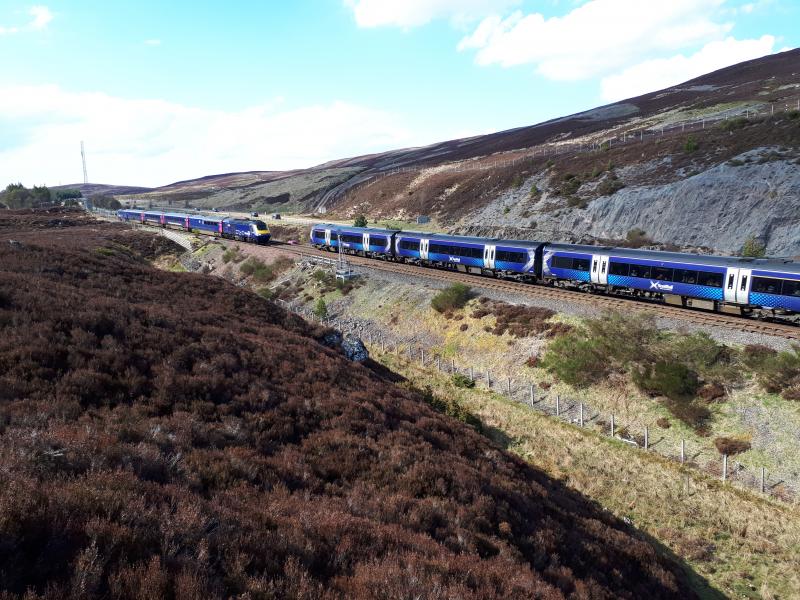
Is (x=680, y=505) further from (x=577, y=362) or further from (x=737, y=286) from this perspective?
(x=737, y=286)

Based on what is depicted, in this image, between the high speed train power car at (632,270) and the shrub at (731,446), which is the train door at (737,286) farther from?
the shrub at (731,446)

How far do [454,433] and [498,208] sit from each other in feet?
168

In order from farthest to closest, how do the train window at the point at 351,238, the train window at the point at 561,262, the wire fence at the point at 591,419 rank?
1. the train window at the point at 351,238
2. the train window at the point at 561,262
3. the wire fence at the point at 591,419

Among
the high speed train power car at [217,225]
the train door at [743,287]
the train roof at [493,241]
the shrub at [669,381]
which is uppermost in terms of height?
the high speed train power car at [217,225]

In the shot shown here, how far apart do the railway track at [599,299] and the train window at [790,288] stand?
1.53m

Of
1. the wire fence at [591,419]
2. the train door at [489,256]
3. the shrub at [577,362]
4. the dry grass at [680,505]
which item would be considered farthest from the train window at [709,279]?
the train door at [489,256]

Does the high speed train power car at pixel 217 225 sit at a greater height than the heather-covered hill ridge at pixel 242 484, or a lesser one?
greater

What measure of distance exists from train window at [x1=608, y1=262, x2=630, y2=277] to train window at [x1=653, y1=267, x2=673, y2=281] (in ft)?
5.06

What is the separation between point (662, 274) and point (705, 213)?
20.8 metres

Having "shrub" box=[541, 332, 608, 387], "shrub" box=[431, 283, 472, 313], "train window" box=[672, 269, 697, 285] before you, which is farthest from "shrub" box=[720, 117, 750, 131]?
"shrub" box=[541, 332, 608, 387]

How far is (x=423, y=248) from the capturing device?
4169cm

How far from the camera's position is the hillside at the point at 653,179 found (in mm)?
40594

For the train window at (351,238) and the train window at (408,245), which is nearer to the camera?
the train window at (408,245)

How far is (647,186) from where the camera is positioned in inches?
1911
